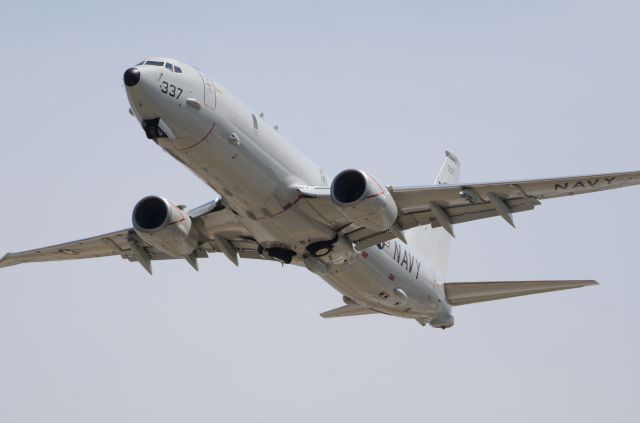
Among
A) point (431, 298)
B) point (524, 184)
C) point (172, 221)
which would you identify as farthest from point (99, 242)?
point (524, 184)

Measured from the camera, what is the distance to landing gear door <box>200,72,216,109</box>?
32812mm

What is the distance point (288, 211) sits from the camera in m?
35.1

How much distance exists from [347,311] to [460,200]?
10.2 meters

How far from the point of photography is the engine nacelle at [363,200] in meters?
33.3

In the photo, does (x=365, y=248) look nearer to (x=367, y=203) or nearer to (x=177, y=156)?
(x=367, y=203)

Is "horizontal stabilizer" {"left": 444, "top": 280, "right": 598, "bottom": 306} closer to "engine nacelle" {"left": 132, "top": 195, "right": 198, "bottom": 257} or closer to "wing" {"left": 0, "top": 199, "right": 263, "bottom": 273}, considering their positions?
"wing" {"left": 0, "top": 199, "right": 263, "bottom": 273}

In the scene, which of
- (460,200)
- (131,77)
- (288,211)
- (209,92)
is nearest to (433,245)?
(460,200)

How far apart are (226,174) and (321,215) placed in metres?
4.10

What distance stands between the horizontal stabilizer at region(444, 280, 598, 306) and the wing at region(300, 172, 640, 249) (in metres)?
5.89

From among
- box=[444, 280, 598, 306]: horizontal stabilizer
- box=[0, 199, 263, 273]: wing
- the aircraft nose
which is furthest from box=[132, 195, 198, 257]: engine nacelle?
box=[444, 280, 598, 306]: horizontal stabilizer

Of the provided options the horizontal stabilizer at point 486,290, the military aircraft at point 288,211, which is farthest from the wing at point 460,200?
the horizontal stabilizer at point 486,290

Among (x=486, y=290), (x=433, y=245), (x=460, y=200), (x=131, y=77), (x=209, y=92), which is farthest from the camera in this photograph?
(x=433, y=245)

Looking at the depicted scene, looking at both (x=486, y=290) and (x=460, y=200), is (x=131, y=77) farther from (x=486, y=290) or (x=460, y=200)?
(x=486, y=290)

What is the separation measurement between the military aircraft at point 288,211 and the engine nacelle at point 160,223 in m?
0.03
